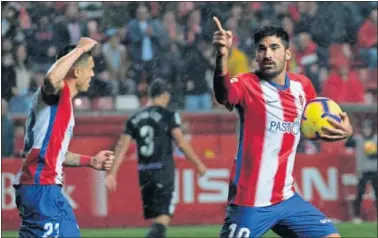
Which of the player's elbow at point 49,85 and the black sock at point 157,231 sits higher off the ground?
the player's elbow at point 49,85

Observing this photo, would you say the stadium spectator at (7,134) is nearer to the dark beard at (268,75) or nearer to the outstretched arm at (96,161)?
the outstretched arm at (96,161)

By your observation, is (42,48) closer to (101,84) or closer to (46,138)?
(101,84)

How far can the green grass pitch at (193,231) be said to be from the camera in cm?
1464

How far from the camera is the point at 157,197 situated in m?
12.4

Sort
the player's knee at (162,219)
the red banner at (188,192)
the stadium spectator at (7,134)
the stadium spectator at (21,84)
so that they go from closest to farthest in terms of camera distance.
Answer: the player's knee at (162,219)
the red banner at (188,192)
the stadium spectator at (7,134)
the stadium spectator at (21,84)

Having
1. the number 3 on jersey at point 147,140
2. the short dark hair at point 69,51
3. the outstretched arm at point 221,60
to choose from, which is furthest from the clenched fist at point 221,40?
the number 3 on jersey at point 147,140

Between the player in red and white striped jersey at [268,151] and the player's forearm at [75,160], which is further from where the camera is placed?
the player's forearm at [75,160]

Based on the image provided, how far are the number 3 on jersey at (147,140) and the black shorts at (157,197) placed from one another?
1.15 feet

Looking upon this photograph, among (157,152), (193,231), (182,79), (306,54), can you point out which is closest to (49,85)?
(157,152)

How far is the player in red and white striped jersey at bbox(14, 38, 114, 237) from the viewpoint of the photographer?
23.0 feet

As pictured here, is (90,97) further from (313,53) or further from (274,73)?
(274,73)

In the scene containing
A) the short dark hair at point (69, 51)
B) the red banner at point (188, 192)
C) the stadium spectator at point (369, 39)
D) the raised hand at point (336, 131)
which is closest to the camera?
the short dark hair at point (69, 51)

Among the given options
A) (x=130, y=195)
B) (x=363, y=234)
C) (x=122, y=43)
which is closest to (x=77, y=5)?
(x=122, y=43)

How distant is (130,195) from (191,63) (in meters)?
2.83
